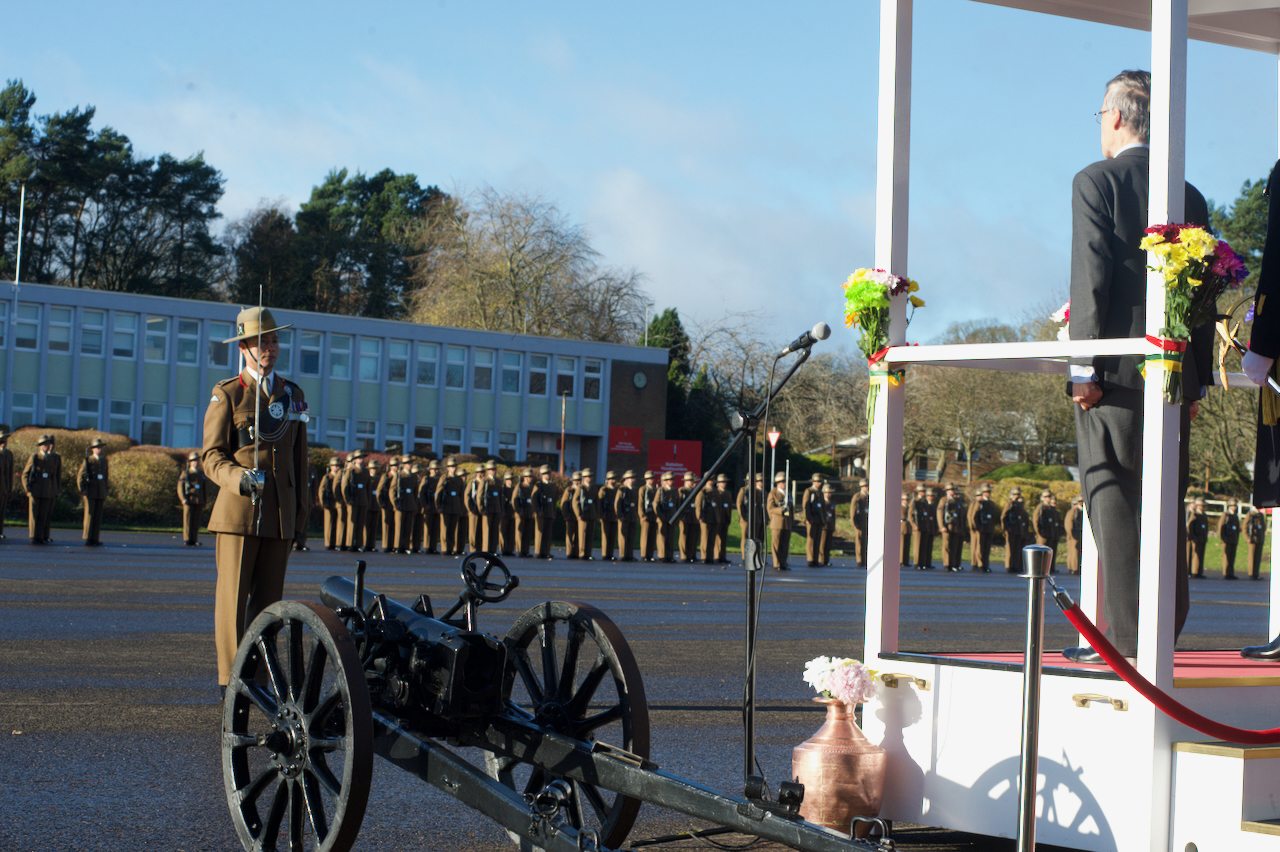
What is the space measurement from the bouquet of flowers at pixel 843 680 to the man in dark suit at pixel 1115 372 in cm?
80

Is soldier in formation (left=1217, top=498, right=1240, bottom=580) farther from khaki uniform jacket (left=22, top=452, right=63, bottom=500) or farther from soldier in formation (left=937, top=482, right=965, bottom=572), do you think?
khaki uniform jacket (left=22, top=452, right=63, bottom=500)

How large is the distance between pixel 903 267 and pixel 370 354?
148 ft

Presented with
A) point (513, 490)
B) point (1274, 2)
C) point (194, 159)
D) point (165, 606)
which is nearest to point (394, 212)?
point (194, 159)

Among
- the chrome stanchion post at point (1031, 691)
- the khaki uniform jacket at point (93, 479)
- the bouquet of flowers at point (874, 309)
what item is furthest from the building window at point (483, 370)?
the chrome stanchion post at point (1031, 691)

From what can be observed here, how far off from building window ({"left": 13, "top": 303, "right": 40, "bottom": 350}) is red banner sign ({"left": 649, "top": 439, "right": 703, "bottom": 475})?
22261mm

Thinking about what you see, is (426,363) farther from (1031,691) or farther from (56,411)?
(1031,691)

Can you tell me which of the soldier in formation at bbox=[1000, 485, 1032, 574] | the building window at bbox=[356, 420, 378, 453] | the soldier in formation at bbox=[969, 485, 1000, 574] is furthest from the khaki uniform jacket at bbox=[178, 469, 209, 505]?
the building window at bbox=[356, 420, 378, 453]

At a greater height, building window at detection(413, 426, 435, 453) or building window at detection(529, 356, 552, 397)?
building window at detection(529, 356, 552, 397)

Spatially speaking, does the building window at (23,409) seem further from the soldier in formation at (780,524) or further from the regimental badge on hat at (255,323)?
the regimental badge on hat at (255,323)

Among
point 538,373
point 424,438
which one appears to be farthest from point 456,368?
point 538,373

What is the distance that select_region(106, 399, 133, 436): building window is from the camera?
146 ft

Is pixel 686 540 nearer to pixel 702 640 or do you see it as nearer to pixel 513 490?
pixel 513 490

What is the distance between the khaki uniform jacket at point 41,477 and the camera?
2216 cm

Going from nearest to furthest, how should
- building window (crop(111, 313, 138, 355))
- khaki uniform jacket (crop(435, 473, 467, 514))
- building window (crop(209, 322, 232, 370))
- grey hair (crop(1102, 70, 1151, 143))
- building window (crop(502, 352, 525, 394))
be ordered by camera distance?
grey hair (crop(1102, 70, 1151, 143)) < khaki uniform jacket (crop(435, 473, 467, 514)) < building window (crop(111, 313, 138, 355)) < building window (crop(209, 322, 232, 370)) < building window (crop(502, 352, 525, 394))
